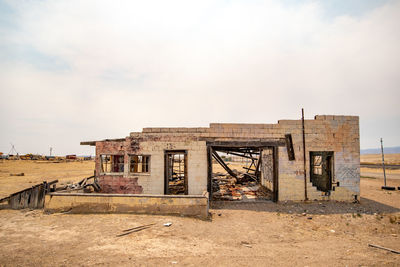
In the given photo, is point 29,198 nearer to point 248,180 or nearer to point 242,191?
point 242,191

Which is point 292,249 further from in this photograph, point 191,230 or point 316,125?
point 316,125

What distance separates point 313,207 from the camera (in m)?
9.90

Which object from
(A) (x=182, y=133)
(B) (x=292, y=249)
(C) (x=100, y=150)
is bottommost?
(B) (x=292, y=249)

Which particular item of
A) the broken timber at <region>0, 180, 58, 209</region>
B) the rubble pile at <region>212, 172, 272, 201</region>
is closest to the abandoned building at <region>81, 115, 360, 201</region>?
the rubble pile at <region>212, 172, 272, 201</region>

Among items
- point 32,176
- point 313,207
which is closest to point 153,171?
point 313,207

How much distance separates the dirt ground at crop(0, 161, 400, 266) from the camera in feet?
16.1

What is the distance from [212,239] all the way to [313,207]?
19.8 ft

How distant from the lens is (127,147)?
10906 mm

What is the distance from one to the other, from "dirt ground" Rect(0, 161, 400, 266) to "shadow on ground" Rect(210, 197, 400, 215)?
14cm

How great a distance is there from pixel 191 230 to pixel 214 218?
165cm

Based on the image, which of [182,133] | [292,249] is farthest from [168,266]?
[182,133]

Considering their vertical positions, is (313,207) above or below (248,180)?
below

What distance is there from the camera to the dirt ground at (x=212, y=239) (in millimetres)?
4922

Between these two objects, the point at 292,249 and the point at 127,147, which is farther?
the point at 127,147
